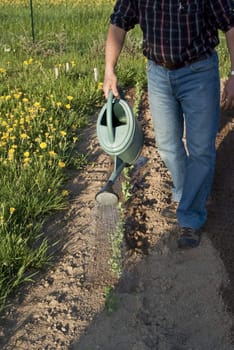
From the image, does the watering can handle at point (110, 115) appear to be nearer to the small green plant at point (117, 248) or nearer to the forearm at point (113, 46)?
the forearm at point (113, 46)

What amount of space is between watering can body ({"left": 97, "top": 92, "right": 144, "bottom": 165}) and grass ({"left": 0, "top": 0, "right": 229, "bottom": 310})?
509mm

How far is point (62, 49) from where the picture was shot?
23.4ft

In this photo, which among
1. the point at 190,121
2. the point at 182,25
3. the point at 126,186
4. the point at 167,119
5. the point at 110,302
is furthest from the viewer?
the point at 126,186

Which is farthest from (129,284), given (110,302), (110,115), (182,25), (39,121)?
(39,121)

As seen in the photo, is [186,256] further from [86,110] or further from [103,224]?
[86,110]

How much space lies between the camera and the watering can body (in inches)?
131

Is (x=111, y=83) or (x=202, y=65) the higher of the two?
(x=202, y=65)

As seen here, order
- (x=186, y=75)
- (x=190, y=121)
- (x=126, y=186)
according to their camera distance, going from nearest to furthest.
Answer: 1. (x=186, y=75)
2. (x=190, y=121)
3. (x=126, y=186)

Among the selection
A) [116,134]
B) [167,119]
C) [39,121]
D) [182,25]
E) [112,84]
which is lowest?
[39,121]

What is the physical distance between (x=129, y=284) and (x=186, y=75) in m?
1.11

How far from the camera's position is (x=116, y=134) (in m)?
3.39

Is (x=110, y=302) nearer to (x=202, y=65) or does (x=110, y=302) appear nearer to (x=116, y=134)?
(x=116, y=134)

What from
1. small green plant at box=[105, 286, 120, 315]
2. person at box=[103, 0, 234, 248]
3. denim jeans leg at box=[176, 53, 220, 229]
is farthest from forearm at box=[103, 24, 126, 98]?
small green plant at box=[105, 286, 120, 315]

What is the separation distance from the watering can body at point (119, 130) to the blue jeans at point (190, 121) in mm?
144
